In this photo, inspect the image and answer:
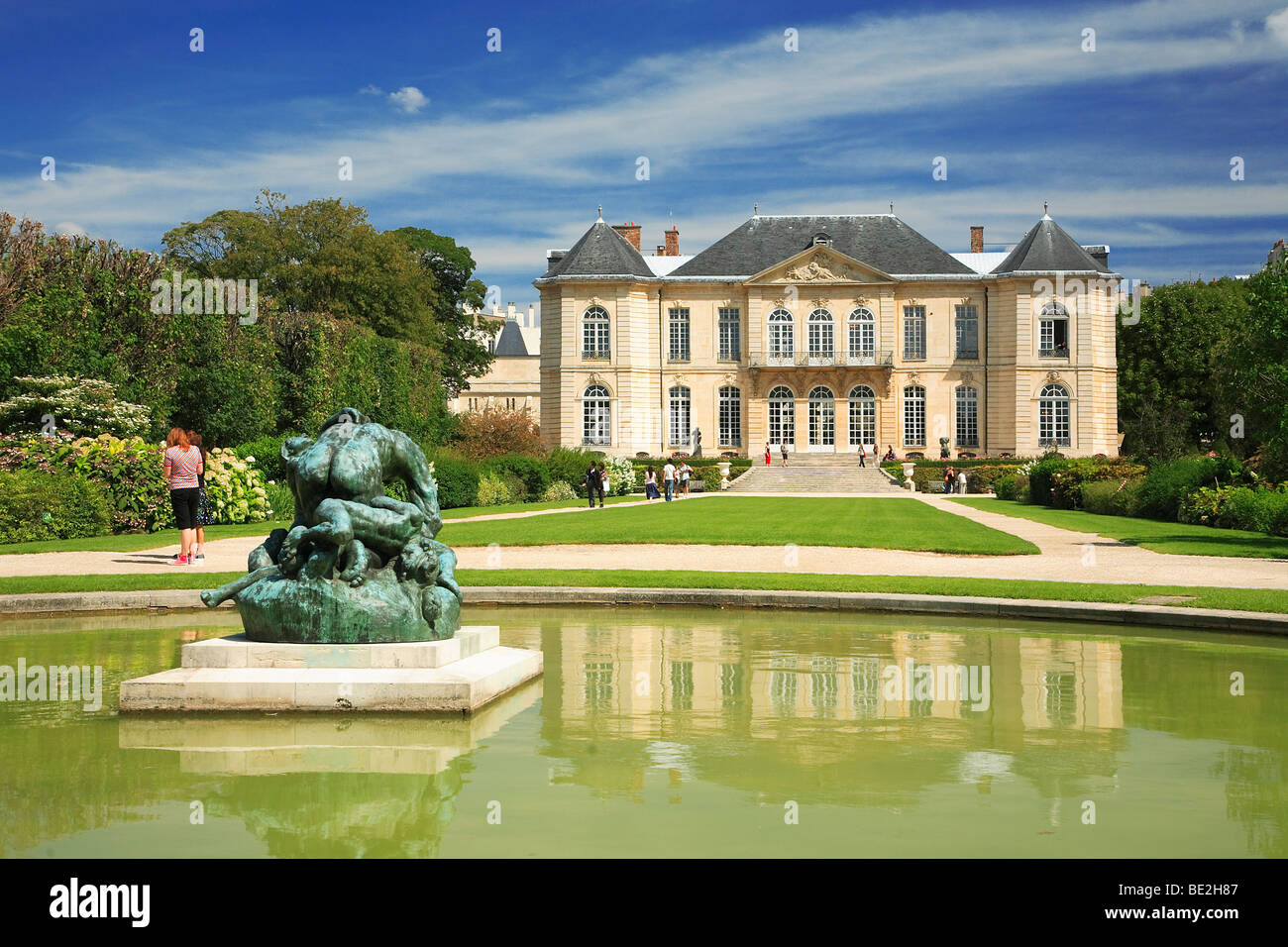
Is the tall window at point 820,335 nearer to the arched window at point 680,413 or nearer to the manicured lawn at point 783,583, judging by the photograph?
the arched window at point 680,413

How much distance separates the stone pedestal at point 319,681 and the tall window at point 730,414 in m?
47.6

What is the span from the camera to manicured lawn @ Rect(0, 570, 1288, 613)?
10.4 metres

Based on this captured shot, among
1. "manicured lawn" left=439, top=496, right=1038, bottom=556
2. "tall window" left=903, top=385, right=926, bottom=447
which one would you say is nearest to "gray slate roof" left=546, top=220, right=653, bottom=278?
"tall window" left=903, top=385, right=926, bottom=447

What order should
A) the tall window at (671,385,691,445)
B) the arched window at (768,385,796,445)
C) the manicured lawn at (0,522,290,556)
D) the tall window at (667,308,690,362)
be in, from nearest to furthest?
the manicured lawn at (0,522,290,556)
the arched window at (768,385,796,445)
the tall window at (667,308,690,362)
the tall window at (671,385,691,445)

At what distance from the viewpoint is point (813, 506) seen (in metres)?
30.0

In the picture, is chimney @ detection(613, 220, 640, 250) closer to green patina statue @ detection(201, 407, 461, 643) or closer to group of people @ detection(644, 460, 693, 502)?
group of people @ detection(644, 460, 693, 502)

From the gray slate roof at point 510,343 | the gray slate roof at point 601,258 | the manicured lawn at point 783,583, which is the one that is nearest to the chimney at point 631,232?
the gray slate roof at point 601,258

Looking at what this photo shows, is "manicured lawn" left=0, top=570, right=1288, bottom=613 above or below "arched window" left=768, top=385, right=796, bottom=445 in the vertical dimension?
below

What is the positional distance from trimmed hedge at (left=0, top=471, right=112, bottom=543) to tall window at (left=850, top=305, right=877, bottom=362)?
1555 inches

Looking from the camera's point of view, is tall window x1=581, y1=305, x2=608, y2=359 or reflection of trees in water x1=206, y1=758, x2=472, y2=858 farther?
tall window x1=581, y1=305, x2=608, y2=359

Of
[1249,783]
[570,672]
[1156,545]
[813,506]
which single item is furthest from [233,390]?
[1249,783]

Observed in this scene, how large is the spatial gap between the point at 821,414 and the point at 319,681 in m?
48.6

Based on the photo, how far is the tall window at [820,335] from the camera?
2100 inches
